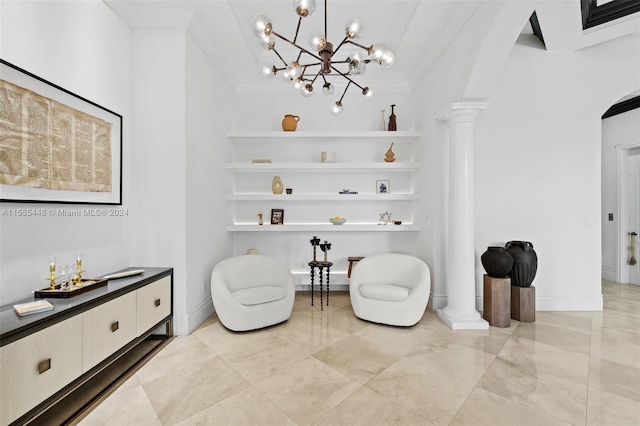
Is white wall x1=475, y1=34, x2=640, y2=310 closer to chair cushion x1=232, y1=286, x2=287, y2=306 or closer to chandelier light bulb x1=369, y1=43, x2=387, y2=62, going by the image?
chandelier light bulb x1=369, y1=43, x2=387, y2=62

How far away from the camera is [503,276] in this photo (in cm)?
318

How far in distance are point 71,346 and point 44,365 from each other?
19 centimetres

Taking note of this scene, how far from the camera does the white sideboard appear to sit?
1.42 metres

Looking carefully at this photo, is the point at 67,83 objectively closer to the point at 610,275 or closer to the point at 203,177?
the point at 203,177

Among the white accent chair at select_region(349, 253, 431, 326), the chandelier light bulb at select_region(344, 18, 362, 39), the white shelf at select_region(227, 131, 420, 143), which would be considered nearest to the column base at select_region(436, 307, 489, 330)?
the white accent chair at select_region(349, 253, 431, 326)

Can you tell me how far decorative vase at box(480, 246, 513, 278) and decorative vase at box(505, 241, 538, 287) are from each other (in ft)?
0.65

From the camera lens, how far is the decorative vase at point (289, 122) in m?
4.18

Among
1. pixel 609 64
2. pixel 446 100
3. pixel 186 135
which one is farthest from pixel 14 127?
pixel 609 64

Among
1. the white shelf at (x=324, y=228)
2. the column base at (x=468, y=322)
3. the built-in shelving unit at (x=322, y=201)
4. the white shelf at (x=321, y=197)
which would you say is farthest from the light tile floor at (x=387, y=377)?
the white shelf at (x=321, y=197)

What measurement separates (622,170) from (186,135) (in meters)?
6.77

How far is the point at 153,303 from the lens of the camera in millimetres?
2557

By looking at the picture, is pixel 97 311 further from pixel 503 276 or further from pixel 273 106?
pixel 503 276

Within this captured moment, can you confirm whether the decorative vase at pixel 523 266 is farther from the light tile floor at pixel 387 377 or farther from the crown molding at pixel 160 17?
the crown molding at pixel 160 17

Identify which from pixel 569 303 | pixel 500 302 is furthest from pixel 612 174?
pixel 500 302
